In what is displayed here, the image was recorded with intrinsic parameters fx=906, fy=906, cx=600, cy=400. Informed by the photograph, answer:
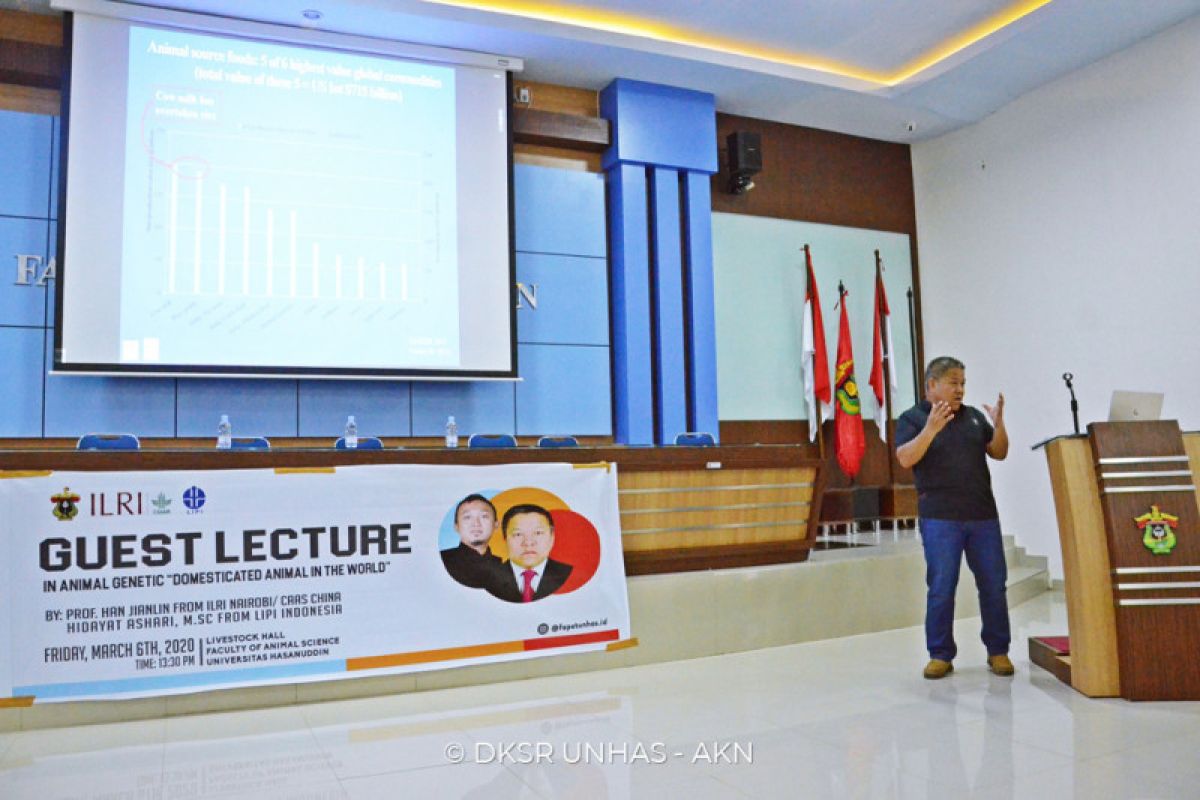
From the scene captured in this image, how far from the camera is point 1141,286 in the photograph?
6340 millimetres

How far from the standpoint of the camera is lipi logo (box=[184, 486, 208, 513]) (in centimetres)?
342

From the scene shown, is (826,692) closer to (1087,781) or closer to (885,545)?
(1087,781)

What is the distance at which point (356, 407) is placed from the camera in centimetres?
598

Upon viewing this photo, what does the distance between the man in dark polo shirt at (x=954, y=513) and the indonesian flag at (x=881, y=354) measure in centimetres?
388

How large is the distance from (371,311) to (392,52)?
173 centimetres

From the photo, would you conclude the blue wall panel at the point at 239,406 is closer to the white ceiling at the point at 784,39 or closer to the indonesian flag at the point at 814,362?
the white ceiling at the point at 784,39

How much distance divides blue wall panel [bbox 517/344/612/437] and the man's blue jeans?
10.4 feet

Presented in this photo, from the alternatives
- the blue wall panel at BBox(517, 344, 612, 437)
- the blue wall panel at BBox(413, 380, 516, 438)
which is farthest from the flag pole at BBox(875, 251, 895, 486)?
the blue wall panel at BBox(413, 380, 516, 438)

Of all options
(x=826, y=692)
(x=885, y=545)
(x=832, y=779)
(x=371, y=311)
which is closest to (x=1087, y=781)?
(x=832, y=779)

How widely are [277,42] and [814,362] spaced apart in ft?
15.2

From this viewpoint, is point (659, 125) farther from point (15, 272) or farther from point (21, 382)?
point (21, 382)

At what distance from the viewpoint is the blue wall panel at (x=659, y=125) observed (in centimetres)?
672

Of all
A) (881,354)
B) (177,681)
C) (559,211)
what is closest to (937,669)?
(177,681)

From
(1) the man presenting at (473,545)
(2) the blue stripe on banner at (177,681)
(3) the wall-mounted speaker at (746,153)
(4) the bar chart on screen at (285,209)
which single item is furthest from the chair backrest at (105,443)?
(3) the wall-mounted speaker at (746,153)
